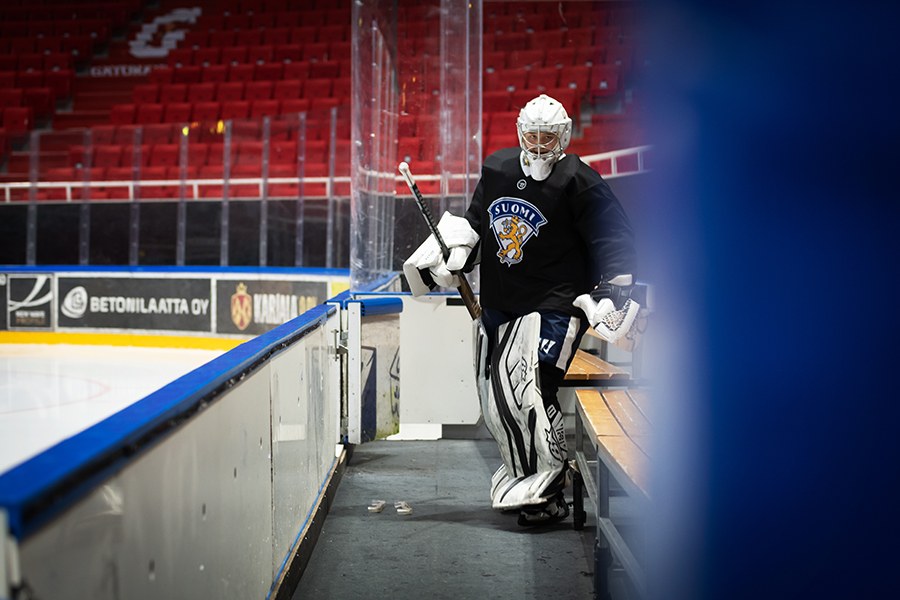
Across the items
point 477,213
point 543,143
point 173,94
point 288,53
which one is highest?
point 288,53

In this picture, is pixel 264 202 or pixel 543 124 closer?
pixel 543 124

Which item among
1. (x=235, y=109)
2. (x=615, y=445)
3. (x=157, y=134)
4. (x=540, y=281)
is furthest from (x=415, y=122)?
(x=235, y=109)

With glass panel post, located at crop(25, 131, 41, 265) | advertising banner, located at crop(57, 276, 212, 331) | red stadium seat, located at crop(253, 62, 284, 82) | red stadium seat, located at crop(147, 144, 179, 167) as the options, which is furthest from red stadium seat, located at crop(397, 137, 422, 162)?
red stadium seat, located at crop(253, 62, 284, 82)

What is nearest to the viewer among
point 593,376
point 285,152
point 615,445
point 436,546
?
point 615,445

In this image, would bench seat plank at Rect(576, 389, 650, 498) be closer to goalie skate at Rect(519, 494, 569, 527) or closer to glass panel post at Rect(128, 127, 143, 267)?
goalie skate at Rect(519, 494, 569, 527)

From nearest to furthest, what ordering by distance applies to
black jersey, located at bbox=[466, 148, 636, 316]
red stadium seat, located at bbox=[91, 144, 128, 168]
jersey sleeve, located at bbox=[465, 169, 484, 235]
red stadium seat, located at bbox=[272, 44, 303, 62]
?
1. black jersey, located at bbox=[466, 148, 636, 316]
2. jersey sleeve, located at bbox=[465, 169, 484, 235]
3. red stadium seat, located at bbox=[91, 144, 128, 168]
4. red stadium seat, located at bbox=[272, 44, 303, 62]

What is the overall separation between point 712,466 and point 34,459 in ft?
2.01

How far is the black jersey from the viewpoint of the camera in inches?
119

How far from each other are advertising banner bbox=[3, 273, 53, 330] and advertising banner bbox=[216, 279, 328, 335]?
148 centimetres

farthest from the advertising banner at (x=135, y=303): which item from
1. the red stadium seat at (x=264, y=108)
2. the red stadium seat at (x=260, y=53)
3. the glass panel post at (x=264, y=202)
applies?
the red stadium seat at (x=260, y=53)

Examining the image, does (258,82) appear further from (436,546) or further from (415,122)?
(436,546)

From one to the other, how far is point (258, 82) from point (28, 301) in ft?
14.5

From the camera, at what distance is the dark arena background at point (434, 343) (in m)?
0.65

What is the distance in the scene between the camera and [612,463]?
2121 millimetres
